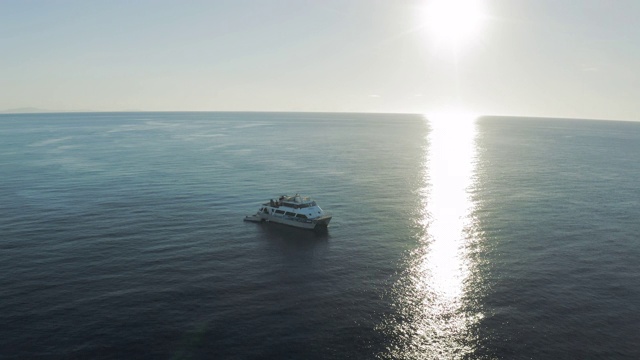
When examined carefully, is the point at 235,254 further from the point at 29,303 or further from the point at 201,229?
the point at 29,303

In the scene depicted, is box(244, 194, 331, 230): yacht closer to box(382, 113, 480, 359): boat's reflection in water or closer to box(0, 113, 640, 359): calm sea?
box(0, 113, 640, 359): calm sea

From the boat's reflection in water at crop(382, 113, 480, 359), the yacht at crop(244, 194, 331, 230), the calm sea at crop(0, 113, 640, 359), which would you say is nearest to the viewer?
the calm sea at crop(0, 113, 640, 359)

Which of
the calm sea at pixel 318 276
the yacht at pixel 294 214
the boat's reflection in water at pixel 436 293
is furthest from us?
the yacht at pixel 294 214

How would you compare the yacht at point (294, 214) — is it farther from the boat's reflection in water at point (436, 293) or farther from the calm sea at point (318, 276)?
the boat's reflection in water at point (436, 293)

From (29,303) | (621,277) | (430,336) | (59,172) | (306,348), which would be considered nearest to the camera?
(306,348)

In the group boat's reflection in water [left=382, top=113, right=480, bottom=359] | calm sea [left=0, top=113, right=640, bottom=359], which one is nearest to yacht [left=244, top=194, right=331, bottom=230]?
calm sea [left=0, top=113, right=640, bottom=359]

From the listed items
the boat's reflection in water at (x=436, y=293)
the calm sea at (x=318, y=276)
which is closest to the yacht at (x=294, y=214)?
the calm sea at (x=318, y=276)

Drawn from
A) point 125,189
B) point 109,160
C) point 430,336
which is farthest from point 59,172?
point 430,336

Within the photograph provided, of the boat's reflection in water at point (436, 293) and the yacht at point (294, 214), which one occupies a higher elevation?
the yacht at point (294, 214)
